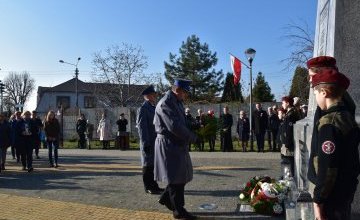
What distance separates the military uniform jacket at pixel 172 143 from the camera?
711cm

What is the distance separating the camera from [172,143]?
7242 millimetres

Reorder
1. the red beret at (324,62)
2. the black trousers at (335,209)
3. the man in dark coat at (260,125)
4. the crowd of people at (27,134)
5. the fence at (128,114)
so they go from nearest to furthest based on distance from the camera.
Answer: the black trousers at (335,209) < the red beret at (324,62) < the crowd of people at (27,134) < the man in dark coat at (260,125) < the fence at (128,114)

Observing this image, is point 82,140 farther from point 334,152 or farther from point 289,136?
point 334,152

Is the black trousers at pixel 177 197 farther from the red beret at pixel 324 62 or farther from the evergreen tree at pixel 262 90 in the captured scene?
the evergreen tree at pixel 262 90

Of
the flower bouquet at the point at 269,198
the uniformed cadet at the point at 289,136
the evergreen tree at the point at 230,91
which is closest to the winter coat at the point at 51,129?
the uniformed cadet at the point at 289,136

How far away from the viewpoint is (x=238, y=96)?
47.2m

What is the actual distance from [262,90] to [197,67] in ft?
46.3

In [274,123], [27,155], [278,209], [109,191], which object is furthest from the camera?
[274,123]

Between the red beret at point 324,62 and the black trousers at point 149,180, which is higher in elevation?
the red beret at point 324,62

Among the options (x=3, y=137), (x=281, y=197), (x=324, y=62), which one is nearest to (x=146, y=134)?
(x=281, y=197)

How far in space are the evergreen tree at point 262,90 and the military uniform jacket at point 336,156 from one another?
136 feet

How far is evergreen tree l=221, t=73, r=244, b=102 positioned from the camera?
1843 inches

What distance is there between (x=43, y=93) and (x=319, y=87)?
87.3 m

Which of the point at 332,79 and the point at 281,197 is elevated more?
the point at 332,79
